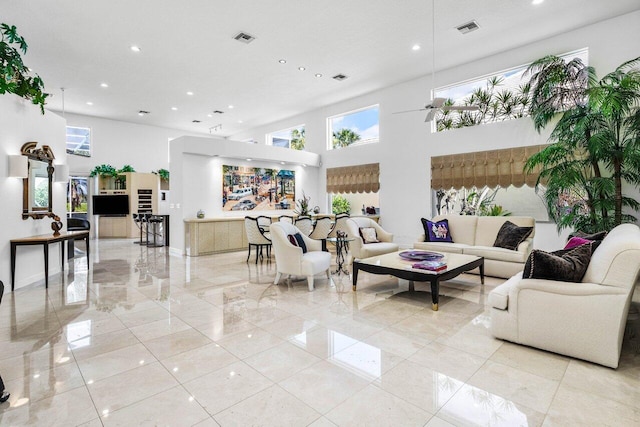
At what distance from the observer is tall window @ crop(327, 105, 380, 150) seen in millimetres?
9141

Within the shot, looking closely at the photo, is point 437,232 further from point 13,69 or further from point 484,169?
point 13,69

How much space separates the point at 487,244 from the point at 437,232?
89 cm

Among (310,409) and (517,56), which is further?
(517,56)

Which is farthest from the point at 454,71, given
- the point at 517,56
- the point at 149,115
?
the point at 149,115

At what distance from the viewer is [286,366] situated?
99.2 inches

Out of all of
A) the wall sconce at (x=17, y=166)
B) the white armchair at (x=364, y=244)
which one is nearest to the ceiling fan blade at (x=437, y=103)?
the white armchair at (x=364, y=244)

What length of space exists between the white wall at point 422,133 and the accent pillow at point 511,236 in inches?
52.8

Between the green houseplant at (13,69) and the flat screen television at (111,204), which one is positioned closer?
the green houseplant at (13,69)

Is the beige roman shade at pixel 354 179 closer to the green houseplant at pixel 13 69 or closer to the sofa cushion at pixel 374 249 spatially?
the sofa cushion at pixel 374 249

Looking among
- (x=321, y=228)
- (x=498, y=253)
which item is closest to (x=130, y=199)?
(x=321, y=228)

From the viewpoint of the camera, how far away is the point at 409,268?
3.96 m

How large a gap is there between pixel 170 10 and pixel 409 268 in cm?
516

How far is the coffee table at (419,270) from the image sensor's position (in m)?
3.76

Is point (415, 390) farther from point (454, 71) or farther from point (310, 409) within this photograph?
point (454, 71)
